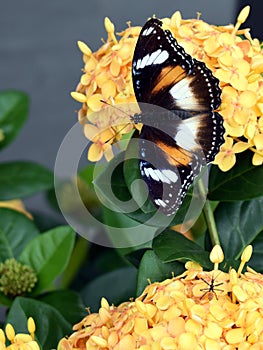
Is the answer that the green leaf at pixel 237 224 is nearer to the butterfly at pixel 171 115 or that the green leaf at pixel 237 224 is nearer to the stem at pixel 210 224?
the stem at pixel 210 224

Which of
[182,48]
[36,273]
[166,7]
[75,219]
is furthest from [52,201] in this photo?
[166,7]

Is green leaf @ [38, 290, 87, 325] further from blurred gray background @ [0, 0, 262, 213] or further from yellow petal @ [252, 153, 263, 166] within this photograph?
blurred gray background @ [0, 0, 262, 213]

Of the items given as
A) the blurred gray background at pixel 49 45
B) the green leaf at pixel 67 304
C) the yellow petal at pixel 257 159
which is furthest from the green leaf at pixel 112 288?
the blurred gray background at pixel 49 45

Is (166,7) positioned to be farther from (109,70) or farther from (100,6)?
(109,70)

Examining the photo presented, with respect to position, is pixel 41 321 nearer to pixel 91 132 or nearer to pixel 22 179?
pixel 91 132

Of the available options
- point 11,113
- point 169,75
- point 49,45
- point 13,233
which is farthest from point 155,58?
point 49,45

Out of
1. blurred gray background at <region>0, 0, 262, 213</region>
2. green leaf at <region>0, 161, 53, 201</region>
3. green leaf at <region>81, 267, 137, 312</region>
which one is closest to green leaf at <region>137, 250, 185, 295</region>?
green leaf at <region>81, 267, 137, 312</region>
